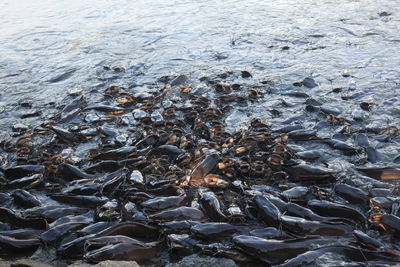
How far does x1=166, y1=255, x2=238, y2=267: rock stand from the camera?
3.14 m

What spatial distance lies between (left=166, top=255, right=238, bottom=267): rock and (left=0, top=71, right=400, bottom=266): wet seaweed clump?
0.19 feet

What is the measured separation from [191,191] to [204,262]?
0.92 meters

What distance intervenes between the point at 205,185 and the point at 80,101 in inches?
126

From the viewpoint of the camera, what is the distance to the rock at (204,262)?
124 inches

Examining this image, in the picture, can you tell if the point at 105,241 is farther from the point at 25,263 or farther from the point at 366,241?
the point at 366,241

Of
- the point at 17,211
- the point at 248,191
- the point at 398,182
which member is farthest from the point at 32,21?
the point at 398,182

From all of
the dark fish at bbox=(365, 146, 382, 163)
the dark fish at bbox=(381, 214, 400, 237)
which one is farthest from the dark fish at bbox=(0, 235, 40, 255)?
the dark fish at bbox=(365, 146, 382, 163)

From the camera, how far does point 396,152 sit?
173 inches

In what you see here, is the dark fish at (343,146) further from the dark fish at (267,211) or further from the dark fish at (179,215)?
the dark fish at (179,215)

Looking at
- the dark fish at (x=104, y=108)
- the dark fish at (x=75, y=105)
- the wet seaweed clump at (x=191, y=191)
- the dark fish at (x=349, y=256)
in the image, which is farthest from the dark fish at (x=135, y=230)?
the dark fish at (x=75, y=105)

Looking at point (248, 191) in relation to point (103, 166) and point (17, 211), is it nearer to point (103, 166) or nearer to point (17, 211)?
point (103, 166)

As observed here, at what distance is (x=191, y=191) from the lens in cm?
396

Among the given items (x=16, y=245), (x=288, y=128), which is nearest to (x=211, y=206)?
(x=16, y=245)

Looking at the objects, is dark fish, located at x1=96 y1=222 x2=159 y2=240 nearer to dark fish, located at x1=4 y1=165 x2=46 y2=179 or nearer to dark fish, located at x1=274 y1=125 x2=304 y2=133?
dark fish, located at x1=4 y1=165 x2=46 y2=179
